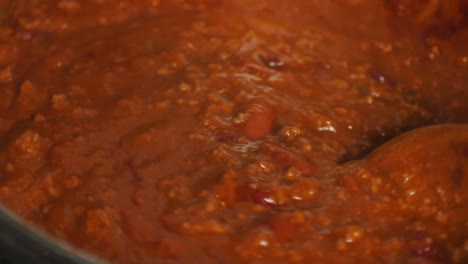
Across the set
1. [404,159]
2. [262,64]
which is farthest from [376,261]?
[262,64]

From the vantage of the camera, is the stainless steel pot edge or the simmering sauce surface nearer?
the stainless steel pot edge

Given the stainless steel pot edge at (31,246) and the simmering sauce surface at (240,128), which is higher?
the stainless steel pot edge at (31,246)

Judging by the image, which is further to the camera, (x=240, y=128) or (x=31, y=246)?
(x=240, y=128)

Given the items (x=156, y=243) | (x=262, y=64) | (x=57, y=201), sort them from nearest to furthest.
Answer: (x=156, y=243) < (x=57, y=201) < (x=262, y=64)

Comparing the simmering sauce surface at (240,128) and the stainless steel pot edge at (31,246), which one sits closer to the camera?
the stainless steel pot edge at (31,246)

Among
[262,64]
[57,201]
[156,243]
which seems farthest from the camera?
[262,64]

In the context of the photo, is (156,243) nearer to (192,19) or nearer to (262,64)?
(262,64)

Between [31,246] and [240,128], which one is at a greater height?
[31,246]

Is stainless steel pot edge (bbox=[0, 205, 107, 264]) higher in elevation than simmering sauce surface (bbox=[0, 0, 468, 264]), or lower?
higher
